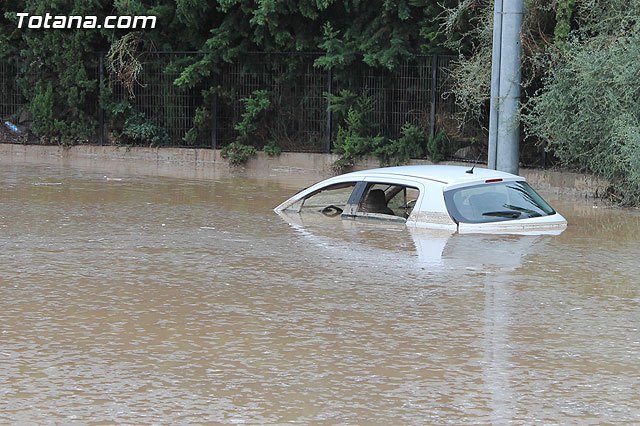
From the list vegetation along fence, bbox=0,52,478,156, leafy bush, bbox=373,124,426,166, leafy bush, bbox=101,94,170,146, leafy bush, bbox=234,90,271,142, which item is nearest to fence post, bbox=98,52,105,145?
vegetation along fence, bbox=0,52,478,156

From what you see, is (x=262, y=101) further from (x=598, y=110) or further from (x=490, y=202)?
(x=490, y=202)

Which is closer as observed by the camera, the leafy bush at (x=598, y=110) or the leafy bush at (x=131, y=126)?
the leafy bush at (x=598, y=110)

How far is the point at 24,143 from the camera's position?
28.0 m

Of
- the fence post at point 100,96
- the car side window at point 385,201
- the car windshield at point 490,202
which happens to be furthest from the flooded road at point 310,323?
the fence post at point 100,96

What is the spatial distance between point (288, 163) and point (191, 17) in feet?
12.5

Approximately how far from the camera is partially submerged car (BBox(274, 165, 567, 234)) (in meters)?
14.0

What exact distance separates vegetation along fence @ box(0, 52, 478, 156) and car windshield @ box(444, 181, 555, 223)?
29.0ft

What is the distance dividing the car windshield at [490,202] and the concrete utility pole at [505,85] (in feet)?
16.9

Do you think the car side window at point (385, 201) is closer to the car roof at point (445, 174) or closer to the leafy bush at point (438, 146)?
the car roof at point (445, 174)

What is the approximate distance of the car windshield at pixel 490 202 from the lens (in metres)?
14.0

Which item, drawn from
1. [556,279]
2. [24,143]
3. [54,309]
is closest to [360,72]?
[24,143]

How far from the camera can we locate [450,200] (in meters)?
14.1

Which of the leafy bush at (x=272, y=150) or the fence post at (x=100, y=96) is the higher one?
the fence post at (x=100, y=96)

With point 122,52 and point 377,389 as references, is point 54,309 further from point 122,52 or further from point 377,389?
point 122,52
